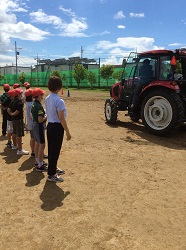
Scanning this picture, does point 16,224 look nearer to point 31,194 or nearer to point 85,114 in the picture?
point 31,194

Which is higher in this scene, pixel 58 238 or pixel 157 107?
pixel 157 107

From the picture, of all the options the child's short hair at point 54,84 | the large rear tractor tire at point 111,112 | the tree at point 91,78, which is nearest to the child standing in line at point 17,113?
the child's short hair at point 54,84

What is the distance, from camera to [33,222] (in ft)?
11.9

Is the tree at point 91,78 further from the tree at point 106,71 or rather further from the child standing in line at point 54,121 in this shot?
the child standing in line at point 54,121

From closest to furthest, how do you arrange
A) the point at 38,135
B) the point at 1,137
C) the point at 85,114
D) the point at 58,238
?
1. the point at 58,238
2. the point at 38,135
3. the point at 1,137
4. the point at 85,114

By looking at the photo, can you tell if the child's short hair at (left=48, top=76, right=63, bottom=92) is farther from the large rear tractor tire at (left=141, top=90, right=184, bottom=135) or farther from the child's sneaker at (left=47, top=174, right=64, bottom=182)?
the large rear tractor tire at (left=141, top=90, right=184, bottom=135)

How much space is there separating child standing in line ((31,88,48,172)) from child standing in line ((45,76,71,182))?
1.35 feet

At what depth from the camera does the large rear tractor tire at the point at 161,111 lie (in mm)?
Answer: 7833

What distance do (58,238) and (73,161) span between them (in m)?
2.81

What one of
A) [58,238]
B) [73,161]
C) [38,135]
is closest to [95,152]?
[73,161]

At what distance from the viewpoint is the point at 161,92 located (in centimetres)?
817

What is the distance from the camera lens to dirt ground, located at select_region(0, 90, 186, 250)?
3.28 meters

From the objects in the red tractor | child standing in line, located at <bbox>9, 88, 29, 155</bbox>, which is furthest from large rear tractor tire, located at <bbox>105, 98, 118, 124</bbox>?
child standing in line, located at <bbox>9, 88, 29, 155</bbox>

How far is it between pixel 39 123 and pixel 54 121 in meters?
0.72
